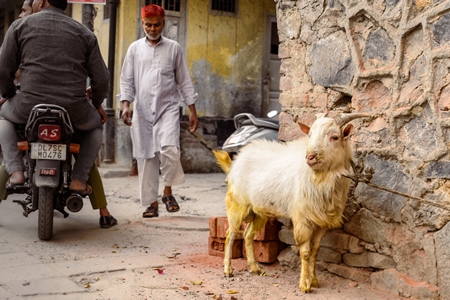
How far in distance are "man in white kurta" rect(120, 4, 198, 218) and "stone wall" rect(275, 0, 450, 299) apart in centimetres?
232

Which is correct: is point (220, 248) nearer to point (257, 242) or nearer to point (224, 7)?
point (257, 242)

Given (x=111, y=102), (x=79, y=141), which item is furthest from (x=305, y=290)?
(x=111, y=102)

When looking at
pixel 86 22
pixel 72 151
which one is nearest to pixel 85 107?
pixel 72 151

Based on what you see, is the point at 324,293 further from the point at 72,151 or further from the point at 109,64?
the point at 109,64

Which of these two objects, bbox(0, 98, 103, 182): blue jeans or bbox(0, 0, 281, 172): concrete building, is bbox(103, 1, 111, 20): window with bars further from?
bbox(0, 98, 103, 182): blue jeans

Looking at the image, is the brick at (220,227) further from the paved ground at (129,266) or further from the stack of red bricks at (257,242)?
the paved ground at (129,266)

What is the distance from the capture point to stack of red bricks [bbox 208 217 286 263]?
17.6 ft

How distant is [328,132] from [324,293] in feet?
3.71

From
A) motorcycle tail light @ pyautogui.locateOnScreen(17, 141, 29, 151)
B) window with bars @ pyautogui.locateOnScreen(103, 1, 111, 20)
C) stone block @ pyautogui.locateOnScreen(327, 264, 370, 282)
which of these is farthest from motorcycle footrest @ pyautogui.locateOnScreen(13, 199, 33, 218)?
window with bars @ pyautogui.locateOnScreen(103, 1, 111, 20)

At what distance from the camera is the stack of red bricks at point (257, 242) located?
536 cm

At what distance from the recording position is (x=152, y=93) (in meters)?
7.33

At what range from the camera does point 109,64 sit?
12.6m

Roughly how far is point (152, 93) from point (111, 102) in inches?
227

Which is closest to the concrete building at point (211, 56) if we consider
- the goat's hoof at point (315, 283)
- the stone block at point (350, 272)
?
the stone block at point (350, 272)
